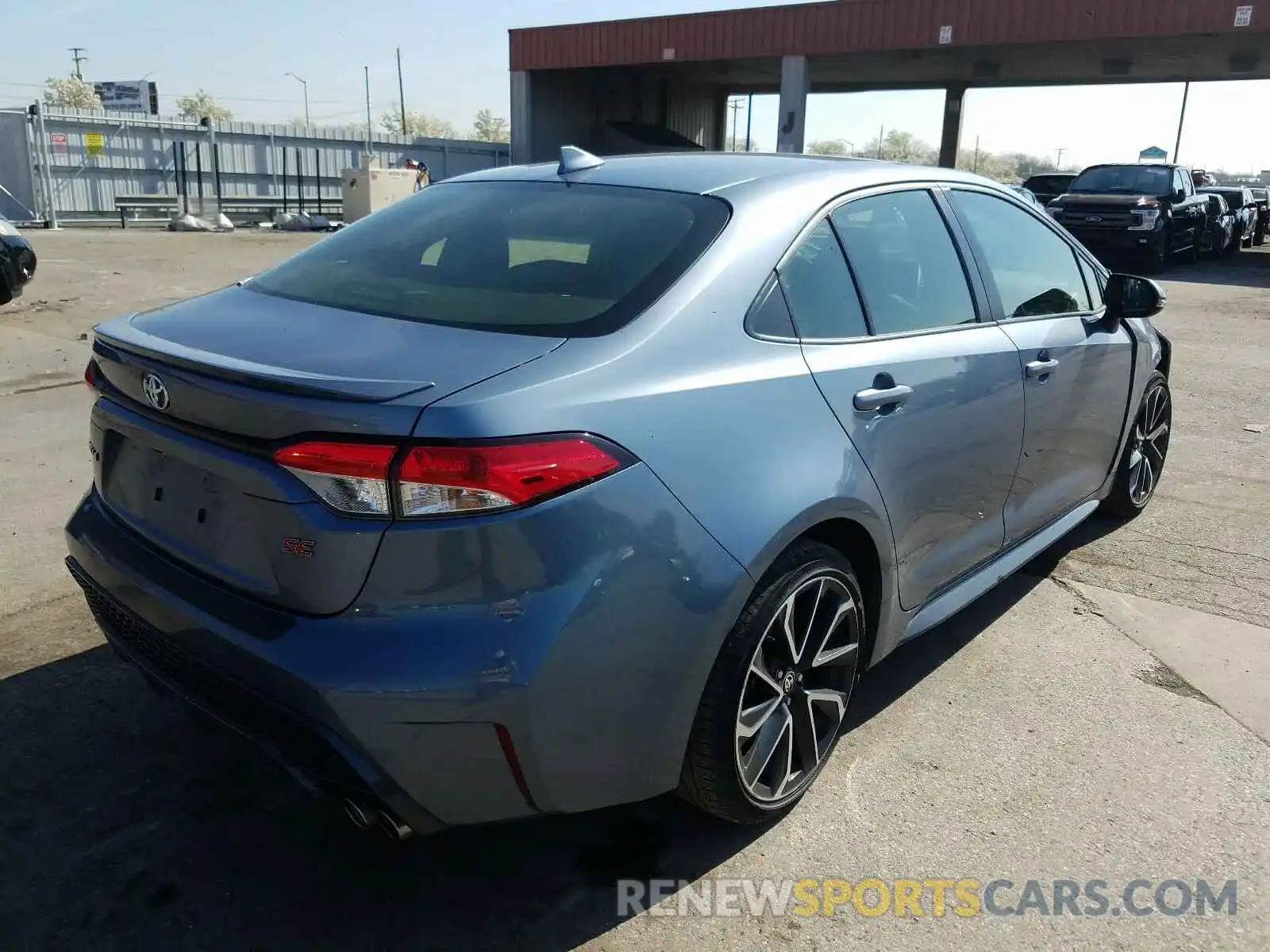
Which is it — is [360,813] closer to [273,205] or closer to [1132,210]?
[1132,210]

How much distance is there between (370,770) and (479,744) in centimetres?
22

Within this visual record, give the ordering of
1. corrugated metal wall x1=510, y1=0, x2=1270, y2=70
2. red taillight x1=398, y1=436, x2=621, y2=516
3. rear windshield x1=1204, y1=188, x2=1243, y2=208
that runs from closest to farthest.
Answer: red taillight x1=398, y1=436, x2=621, y2=516 → corrugated metal wall x1=510, y1=0, x2=1270, y2=70 → rear windshield x1=1204, y1=188, x2=1243, y2=208

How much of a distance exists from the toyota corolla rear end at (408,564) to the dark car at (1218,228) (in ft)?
78.4

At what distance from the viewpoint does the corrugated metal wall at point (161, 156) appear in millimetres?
22703

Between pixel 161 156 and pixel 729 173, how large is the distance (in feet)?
94.8

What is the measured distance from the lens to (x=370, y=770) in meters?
2.00

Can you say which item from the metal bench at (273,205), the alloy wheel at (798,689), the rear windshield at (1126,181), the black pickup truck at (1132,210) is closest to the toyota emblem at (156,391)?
the alloy wheel at (798,689)

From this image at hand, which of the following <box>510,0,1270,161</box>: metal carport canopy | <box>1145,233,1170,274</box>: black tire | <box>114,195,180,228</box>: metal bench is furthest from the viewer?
<box>114,195,180,228</box>: metal bench

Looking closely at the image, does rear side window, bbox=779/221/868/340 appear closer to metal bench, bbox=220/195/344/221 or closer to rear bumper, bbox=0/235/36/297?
rear bumper, bbox=0/235/36/297

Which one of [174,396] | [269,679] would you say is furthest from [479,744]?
[174,396]

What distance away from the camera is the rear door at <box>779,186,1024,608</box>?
272cm

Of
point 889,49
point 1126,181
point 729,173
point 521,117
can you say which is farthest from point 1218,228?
point 729,173

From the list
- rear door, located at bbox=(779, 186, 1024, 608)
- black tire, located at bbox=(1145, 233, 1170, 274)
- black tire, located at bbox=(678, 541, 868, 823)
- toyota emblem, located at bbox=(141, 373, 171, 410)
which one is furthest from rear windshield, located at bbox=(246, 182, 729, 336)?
black tire, located at bbox=(1145, 233, 1170, 274)

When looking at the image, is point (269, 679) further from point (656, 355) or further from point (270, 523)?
point (656, 355)
